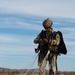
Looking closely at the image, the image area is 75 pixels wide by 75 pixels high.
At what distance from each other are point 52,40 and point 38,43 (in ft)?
1.80

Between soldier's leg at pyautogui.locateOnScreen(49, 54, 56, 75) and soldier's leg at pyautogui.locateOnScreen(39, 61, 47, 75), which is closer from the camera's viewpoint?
soldier's leg at pyautogui.locateOnScreen(39, 61, 47, 75)

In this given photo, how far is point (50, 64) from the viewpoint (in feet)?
54.6

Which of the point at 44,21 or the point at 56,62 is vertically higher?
the point at 44,21

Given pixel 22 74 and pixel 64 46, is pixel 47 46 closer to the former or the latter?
pixel 64 46

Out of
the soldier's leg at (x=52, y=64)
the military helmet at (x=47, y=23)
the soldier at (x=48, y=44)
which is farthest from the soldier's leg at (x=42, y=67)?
the military helmet at (x=47, y=23)

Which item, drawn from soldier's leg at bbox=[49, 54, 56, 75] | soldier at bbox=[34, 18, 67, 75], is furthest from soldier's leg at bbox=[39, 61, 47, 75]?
soldier's leg at bbox=[49, 54, 56, 75]

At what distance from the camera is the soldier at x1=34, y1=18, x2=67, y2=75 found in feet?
53.3

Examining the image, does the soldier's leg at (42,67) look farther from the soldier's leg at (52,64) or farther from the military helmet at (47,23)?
the military helmet at (47,23)

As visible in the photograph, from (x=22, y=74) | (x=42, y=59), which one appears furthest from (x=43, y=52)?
(x=22, y=74)

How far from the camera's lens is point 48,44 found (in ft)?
53.7

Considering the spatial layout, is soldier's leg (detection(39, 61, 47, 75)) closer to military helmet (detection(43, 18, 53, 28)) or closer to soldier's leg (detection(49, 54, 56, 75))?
soldier's leg (detection(49, 54, 56, 75))

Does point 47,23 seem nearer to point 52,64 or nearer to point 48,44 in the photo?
point 48,44

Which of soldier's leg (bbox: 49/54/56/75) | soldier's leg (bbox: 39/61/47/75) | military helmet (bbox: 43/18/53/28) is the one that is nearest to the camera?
soldier's leg (bbox: 39/61/47/75)

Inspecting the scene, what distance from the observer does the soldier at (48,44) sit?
16.2 meters
